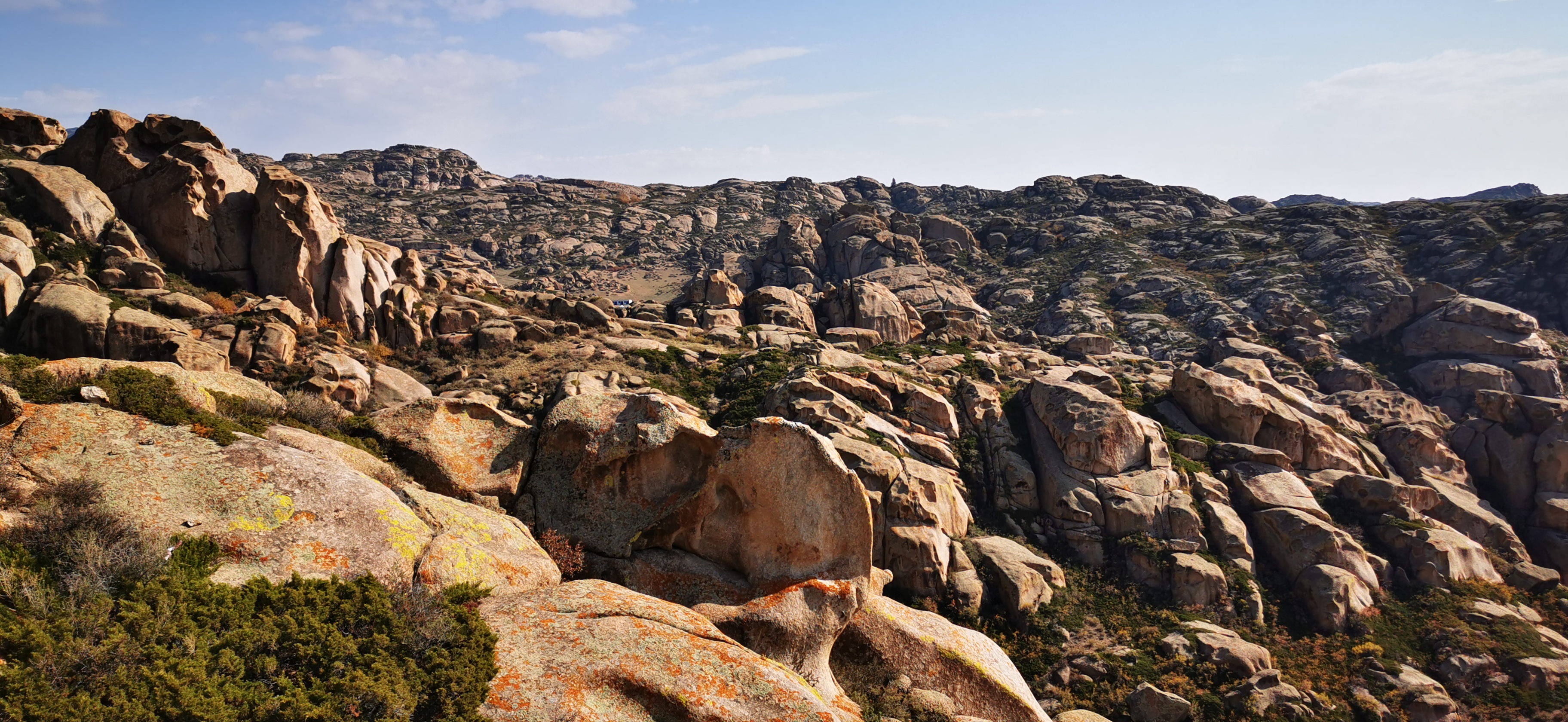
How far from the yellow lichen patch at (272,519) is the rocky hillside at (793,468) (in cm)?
7

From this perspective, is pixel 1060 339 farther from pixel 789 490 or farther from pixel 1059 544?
pixel 789 490

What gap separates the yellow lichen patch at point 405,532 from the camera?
45.5 ft

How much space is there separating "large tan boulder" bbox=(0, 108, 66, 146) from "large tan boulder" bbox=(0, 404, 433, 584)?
47.3 metres

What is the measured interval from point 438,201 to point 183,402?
174 m

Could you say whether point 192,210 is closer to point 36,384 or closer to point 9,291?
point 9,291

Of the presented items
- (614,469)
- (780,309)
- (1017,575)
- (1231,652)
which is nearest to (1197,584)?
(1231,652)

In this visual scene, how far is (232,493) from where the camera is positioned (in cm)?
1296

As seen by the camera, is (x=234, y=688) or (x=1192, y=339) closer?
(x=234, y=688)

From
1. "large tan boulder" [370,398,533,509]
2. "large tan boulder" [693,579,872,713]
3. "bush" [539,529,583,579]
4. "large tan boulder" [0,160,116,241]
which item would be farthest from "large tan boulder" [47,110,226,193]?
"large tan boulder" [693,579,872,713]

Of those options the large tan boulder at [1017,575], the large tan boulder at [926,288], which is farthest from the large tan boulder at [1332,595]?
the large tan boulder at [926,288]

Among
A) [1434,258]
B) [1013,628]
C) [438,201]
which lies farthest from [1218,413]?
[438,201]

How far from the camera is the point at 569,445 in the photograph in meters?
20.5

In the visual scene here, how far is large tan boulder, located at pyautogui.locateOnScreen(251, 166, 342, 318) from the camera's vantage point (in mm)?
38906

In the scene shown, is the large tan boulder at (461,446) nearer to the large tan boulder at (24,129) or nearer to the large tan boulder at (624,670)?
the large tan boulder at (624,670)
